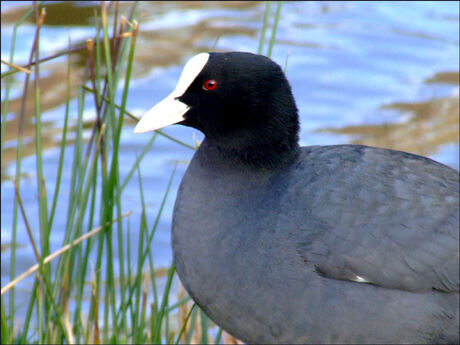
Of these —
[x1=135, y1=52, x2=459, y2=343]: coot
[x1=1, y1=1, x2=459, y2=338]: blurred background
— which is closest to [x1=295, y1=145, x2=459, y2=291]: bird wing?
[x1=135, y1=52, x2=459, y2=343]: coot

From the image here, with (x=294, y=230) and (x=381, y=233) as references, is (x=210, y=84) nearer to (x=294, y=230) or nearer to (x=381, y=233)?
(x=294, y=230)

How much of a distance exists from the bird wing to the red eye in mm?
457

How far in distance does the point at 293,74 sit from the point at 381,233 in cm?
439

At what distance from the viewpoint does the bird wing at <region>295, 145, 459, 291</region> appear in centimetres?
318

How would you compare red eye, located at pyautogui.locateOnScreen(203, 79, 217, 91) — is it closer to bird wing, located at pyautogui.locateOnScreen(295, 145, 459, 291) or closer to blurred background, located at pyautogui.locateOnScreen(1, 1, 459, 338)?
bird wing, located at pyautogui.locateOnScreen(295, 145, 459, 291)

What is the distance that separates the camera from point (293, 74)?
24.5ft

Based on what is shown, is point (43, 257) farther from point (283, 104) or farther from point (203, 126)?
point (283, 104)

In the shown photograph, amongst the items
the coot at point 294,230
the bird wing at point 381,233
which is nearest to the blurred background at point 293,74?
the coot at point 294,230

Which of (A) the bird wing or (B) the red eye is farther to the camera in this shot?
(B) the red eye

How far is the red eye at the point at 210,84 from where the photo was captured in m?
3.32

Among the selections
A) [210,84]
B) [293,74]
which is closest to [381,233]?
[210,84]

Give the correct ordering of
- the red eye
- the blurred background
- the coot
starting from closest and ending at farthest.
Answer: the coot
the red eye
the blurred background

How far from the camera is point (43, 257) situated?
134 inches

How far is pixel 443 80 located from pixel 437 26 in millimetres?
792
